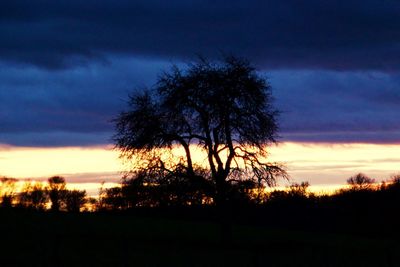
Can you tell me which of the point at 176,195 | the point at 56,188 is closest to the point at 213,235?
the point at 176,195

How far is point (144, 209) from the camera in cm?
7431

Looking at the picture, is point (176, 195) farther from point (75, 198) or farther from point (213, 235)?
point (75, 198)

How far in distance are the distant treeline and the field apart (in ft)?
7.86

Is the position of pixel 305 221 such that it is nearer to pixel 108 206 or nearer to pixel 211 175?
pixel 108 206

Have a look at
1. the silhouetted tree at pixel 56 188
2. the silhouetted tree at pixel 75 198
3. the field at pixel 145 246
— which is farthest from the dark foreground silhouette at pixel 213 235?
the silhouetted tree at pixel 56 188

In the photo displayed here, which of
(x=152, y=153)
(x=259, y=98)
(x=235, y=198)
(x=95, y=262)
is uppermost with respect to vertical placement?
(x=259, y=98)

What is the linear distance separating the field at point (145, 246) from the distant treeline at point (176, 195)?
2.40 m

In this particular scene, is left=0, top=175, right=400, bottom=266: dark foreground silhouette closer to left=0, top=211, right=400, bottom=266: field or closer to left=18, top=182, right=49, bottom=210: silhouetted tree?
left=0, top=211, right=400, bottom=266: field

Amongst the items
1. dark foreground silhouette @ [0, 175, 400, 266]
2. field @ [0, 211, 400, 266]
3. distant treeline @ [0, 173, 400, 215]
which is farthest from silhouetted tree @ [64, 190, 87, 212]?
field @ [0, 211, 400, 266]

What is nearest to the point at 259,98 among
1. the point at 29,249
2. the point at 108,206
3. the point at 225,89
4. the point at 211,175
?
the point at 225,89

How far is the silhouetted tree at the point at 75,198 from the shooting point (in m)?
123

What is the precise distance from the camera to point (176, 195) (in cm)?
4419

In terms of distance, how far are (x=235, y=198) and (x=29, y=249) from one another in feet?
50.7

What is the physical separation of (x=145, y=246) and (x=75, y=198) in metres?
88.8
